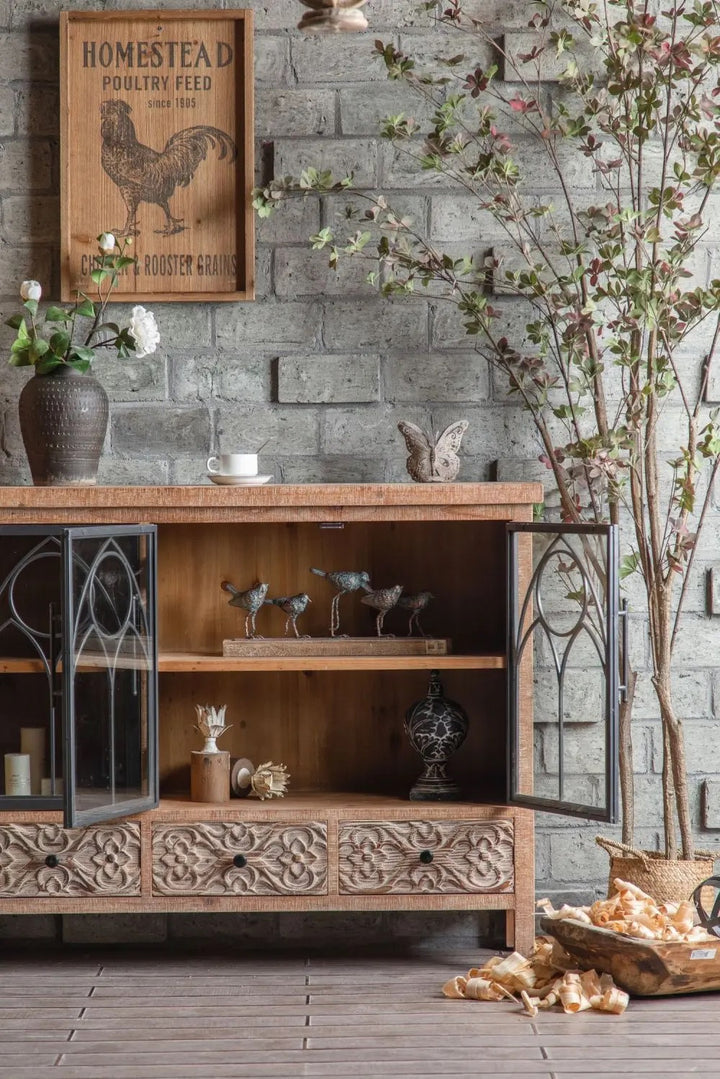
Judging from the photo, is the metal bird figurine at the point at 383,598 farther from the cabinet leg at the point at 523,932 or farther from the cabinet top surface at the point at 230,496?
the cabinet leg at the point at 523,932

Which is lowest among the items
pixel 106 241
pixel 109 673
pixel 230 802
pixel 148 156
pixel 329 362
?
pixel 230 802

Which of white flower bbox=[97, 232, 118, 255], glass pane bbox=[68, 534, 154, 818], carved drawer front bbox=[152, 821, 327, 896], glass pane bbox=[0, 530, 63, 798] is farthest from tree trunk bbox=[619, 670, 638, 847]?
white flower bbox=[97, 232, 118, 255]

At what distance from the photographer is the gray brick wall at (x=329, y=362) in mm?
3395

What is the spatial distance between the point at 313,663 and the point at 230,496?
0.46m

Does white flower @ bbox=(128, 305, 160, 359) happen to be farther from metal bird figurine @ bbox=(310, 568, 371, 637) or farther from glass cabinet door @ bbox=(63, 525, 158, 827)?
metal bird figurine @ bbox=(310, 568, 371, 637)

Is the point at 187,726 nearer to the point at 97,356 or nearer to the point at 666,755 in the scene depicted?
the point at 97,356

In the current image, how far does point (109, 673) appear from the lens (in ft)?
9.80

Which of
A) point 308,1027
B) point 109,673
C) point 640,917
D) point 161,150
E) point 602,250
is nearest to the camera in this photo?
point 308,1027

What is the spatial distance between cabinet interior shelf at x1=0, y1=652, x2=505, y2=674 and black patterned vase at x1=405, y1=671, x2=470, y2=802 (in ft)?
0.51

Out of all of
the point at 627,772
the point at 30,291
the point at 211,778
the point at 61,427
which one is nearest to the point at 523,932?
the point at 627,772

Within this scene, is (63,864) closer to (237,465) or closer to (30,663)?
(30,663)

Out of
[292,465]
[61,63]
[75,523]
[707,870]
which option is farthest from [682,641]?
[61,63]

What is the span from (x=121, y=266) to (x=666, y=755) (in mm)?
1919

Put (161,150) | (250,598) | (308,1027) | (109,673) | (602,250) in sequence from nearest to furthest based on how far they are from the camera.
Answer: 1. (308,1027)
2. (109,673)
3. (602,250)
4. (250,598)
5. (161,150)
